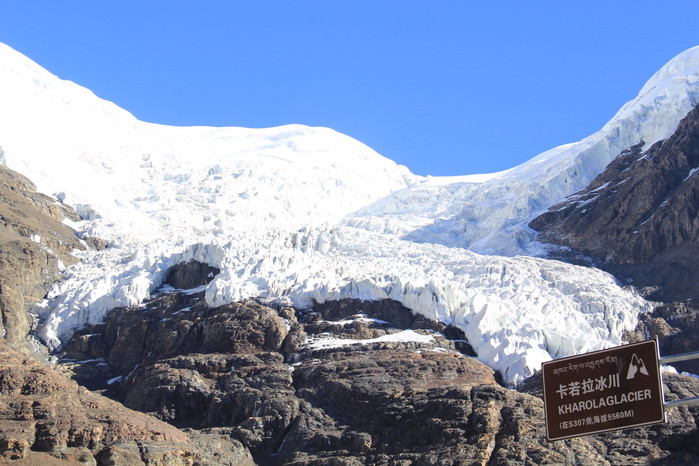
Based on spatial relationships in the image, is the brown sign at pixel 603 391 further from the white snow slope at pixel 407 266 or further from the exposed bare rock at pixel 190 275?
the exposed bare rock at pixel 190 275

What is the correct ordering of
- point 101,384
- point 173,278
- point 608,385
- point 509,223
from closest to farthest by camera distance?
point 608,385, point 101,384, point 173,278, point 509,223

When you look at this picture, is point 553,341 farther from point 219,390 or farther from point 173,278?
point 173,278

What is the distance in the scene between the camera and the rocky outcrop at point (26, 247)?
145 metres

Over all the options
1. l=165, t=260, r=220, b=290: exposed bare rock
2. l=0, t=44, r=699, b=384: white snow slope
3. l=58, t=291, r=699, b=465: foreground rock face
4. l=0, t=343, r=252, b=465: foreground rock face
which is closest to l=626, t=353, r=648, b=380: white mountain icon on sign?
l=58, t=291, r=699, b=465: foreground rock face

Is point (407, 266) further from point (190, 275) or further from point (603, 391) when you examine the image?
point (603, 391)

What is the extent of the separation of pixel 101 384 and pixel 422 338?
4619 cm

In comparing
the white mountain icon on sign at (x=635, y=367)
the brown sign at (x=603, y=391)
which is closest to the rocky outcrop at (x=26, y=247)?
the brown sign at (x=603, y=391)

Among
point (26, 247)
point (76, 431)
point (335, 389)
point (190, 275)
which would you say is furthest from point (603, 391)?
point (26, 247)

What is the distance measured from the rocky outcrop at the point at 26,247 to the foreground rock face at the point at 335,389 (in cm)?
1114

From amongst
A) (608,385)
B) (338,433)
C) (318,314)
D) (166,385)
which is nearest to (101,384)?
(166,385)

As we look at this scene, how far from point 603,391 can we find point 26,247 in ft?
463

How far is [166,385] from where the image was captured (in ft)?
414

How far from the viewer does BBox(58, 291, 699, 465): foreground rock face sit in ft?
325

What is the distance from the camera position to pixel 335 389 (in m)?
118
